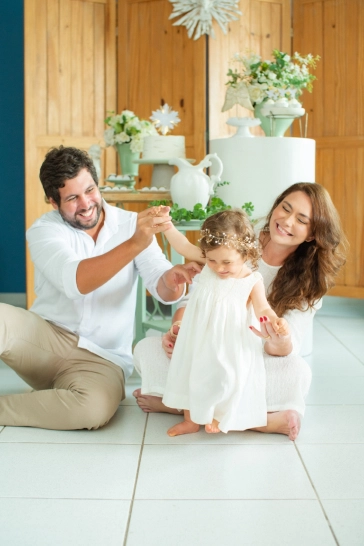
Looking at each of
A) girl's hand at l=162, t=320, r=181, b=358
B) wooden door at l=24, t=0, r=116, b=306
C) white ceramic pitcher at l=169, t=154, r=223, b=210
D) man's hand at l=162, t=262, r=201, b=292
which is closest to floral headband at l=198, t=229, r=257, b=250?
man's hand at l=162, t=262, r=201, b=292

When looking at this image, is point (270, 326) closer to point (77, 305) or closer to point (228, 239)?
point (228, 239)

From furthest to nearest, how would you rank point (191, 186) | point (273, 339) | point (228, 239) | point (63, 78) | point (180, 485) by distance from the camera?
point (63, 78) < point (191, 186) < point (273, 339) < point (228, 239) < point (180, 485)

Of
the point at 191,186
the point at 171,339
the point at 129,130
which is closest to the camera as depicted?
the point at 171,339

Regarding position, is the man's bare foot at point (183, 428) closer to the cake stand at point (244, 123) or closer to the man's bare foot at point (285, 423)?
the man's bare foot at point (285, 423)

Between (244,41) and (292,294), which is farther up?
(244,41)

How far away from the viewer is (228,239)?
2039mm

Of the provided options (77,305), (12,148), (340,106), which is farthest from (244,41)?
(77,305)

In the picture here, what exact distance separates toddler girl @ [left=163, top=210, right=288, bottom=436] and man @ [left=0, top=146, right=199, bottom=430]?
0.19 meters

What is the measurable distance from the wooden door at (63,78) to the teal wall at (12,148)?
0.41 meters

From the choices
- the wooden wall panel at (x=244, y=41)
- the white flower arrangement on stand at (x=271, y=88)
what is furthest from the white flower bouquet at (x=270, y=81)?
the wooden wall panel at (x=244, y=41)

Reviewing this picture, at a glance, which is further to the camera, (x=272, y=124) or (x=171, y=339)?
(x=272, y=124)

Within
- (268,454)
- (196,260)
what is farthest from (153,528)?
(196,260)

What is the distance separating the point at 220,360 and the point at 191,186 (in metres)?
1.30

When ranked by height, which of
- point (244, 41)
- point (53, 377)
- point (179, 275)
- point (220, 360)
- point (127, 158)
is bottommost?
point (53, 377)
